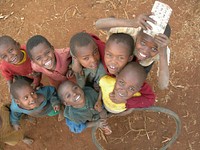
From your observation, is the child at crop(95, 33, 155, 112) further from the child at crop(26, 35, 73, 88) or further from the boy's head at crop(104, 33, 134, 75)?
the child at crop(26, 35, 73, 88)

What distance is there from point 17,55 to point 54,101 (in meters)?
0.58

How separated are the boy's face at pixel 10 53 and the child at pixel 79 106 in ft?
1.84

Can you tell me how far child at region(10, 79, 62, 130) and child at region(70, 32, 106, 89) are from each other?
37 cm

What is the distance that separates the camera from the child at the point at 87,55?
9.96 ft

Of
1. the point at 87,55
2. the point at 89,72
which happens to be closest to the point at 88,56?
the point at 87,55

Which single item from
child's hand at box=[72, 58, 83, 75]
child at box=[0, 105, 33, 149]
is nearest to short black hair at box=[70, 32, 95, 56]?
child's hand at box=[72, 58, 83, 75]

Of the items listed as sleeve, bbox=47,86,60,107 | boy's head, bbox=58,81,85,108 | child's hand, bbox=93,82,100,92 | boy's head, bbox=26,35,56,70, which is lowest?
sleeve, bbox=47,86,60,107

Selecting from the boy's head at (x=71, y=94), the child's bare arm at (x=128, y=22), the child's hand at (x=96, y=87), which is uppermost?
the child's bare arm at (x=128, y=22)

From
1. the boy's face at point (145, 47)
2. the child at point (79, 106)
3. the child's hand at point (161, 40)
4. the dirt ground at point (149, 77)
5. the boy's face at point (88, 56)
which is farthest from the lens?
the dirt ground at point (149, 77)

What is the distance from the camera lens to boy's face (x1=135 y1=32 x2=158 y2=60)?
279 centimetres

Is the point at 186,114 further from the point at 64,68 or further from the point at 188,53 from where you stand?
the point at 64,68

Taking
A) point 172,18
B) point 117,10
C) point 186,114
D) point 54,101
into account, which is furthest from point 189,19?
point 54,101

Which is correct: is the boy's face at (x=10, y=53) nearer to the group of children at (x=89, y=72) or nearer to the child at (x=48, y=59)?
the group of children at (x=89, y=72)

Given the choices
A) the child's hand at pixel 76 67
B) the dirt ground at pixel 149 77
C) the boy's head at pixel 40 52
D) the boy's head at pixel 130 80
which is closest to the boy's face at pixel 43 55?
the boy's head at pixel 40 52
